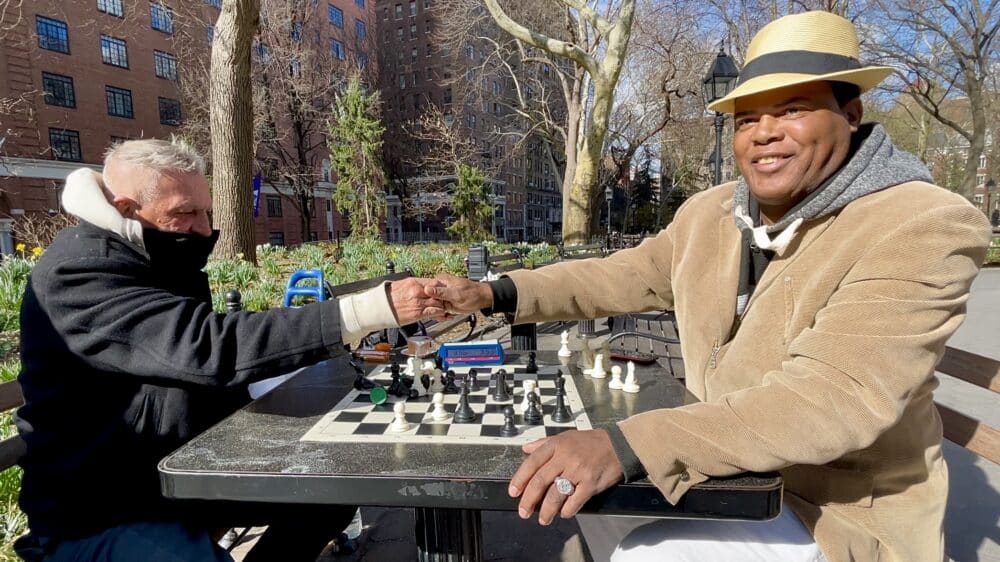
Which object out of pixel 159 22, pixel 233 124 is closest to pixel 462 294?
pixel 233 124

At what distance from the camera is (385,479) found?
51.8 inches

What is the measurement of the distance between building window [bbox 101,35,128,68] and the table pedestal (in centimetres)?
3654

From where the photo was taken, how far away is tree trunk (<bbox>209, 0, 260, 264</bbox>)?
8680mm

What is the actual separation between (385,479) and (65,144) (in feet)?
115

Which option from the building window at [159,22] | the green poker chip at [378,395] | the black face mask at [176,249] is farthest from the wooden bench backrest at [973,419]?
the building window at [159,22]

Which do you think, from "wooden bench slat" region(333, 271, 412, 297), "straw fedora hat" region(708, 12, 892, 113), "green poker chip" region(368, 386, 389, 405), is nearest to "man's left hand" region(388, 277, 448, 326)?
"green poker chip" region(368, 386, 389, 405)

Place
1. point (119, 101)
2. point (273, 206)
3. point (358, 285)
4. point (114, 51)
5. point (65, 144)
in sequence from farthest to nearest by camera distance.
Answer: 1. point (273, 206)
2. point (119, 101)
3. point (114, 51)
4. point (65, 144)
5. point (358, 285)

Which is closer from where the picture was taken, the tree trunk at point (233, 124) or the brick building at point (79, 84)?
the tree trunk at point (233, 124)

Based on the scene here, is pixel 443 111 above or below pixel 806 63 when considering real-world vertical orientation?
above

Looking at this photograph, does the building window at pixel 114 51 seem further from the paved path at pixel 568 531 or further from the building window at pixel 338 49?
the paved path at pixel 568 531

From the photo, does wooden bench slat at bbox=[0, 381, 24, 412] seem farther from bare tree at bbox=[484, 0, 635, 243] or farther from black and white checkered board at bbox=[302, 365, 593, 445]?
bare tree at bbox=[484, 0, 635, 243]

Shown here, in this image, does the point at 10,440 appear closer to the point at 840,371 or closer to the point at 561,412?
the point at 561,412

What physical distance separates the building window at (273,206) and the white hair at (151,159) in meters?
38.6

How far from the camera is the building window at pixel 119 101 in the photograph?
2942 centimetres
